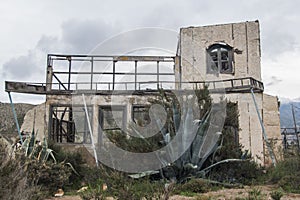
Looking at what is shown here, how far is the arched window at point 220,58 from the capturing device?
15648mm

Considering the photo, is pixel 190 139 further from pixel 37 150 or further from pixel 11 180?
pixel 11 180

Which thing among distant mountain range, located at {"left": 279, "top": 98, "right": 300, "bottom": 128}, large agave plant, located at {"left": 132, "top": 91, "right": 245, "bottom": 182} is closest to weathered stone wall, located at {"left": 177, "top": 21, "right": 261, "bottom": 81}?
distant mountain range, located at {"left": 279, "top": 98, "right": 300, "bottom": 128}

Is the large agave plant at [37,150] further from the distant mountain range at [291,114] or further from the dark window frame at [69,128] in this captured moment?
the distant mountain range at [291,114]

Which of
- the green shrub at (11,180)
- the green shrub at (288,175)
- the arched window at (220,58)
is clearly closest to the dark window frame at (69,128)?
the arched window at (220,58)

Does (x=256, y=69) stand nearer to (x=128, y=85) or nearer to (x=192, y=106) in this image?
(x=128, y=85)

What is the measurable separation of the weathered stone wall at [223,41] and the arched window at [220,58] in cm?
19

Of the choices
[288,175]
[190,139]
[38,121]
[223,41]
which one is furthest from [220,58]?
[38,121]

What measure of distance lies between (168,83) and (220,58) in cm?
270

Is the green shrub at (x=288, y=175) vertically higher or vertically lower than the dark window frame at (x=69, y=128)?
lower

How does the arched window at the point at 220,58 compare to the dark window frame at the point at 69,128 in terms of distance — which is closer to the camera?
the dark window frame at the point at 69,128

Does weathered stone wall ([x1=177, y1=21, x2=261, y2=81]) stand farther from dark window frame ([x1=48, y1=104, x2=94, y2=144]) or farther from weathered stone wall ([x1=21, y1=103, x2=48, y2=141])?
weathered stone wall ([x1=21, y1=103, x2=48, y2=141])

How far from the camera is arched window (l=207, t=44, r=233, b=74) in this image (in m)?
15.6

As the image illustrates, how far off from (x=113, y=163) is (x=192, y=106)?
2803mm

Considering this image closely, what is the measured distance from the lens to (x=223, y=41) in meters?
15.7
